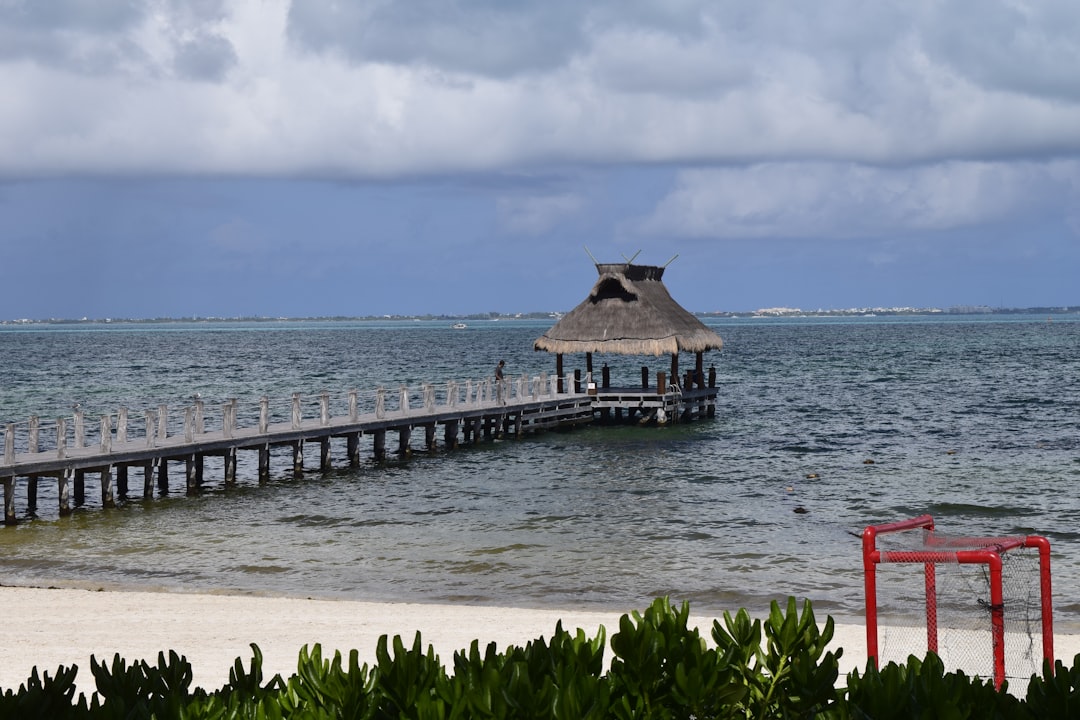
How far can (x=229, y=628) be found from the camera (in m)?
12.8

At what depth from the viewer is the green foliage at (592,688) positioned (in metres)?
4.79

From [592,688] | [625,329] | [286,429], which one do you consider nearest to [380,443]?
[286,429]

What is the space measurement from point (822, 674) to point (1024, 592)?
5.60 meters

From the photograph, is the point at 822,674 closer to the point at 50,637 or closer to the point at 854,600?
the point at 50,637

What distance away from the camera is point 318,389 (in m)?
64.0

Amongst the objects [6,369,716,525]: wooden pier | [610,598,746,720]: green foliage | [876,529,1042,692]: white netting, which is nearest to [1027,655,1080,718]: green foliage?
[610,598,746,720]: green foliage

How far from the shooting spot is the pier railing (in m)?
24.0

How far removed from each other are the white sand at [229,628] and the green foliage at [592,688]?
5.09 metres

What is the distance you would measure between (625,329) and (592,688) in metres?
36.7

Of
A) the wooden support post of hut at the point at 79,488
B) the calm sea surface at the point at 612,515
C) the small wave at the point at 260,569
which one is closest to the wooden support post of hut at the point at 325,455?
the calm sea surface at the point at 612,515

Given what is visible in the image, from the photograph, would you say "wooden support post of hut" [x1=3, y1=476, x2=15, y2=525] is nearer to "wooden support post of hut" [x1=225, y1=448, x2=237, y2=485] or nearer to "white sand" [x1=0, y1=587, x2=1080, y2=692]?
"wooden support post of hut" [x1=225, y1=448, x2=237, y2=485]

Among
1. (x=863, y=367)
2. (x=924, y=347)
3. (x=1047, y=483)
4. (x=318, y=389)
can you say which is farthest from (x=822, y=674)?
(x=924, y=347)

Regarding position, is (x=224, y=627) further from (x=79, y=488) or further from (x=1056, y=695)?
(x=79, y=488)

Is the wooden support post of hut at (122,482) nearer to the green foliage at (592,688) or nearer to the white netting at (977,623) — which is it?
the white netting at (977,623)
